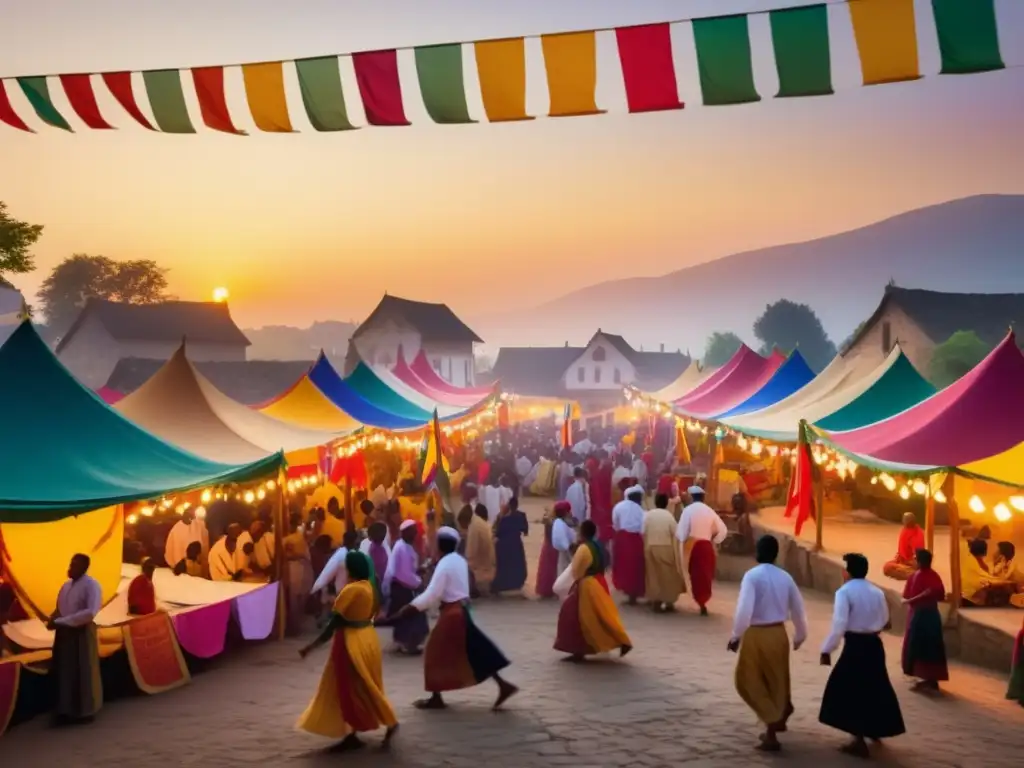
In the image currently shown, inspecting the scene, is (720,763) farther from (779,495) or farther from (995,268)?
(995,268)

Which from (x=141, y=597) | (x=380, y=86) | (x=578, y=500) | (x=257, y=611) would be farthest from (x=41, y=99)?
(x=578, y=500)

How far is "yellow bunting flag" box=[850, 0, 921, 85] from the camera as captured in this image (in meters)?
7.23

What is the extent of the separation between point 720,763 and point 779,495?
13.7m

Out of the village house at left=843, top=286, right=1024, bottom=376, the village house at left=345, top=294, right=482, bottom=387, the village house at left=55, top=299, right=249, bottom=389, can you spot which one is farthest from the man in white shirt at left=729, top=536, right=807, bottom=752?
the village house at left=345, top=294, right=482, bottom=387

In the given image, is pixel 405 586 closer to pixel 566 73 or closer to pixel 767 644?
pixel 767 644

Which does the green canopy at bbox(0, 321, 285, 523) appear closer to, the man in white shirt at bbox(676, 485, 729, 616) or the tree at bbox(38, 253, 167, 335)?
the man in white shirt at bbox(676, 485, 729, 616)

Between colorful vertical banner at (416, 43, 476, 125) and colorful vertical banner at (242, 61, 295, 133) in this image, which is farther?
colorful vertical banner at (242, 61, 295, 133)

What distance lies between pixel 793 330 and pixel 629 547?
295 ft

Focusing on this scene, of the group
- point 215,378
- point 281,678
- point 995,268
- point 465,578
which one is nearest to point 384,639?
point 281,678

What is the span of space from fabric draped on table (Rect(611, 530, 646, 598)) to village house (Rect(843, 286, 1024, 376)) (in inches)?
1106

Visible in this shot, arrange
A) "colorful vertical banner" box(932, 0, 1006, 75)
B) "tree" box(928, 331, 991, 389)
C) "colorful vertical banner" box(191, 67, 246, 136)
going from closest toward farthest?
"colorful vertical banner" box(932, 0, 1006, 75), "colorful vertical banner" box(191, 67, 246, 136), "tree" box(928, 331, 991, 389)

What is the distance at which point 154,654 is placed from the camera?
841cm

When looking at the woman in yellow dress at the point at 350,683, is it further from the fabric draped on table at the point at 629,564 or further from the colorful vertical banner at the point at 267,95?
the fabric draped on table at the point at 629,564

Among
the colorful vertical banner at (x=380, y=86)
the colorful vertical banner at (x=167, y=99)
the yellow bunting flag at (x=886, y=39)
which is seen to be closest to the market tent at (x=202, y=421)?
the colorful vertical banner at (x=167, y=99)
